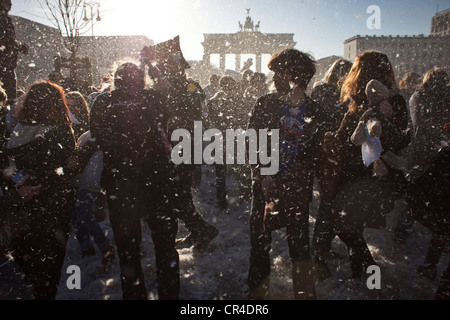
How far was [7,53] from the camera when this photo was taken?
492 cm

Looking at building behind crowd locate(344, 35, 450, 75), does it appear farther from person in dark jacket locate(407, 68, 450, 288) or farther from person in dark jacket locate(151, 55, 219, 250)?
person in dark jacket locate(151, 55, 219, 250)

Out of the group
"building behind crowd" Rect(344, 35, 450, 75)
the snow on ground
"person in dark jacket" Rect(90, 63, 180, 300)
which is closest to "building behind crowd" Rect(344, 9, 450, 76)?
"building behind crowd" Rect(344, 35, 450, 75)

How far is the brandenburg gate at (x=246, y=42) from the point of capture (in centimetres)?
4009

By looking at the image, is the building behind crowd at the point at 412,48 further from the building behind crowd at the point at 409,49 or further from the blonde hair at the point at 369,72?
the blonde hair at the point at 369,72

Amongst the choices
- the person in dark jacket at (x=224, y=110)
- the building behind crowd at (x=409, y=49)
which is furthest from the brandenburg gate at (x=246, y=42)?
the person in dark jacket at (x=224, y=110)

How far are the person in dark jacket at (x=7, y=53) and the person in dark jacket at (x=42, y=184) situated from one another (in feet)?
10.9

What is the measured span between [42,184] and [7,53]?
167 inches

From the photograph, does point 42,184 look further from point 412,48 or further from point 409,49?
point 412,48

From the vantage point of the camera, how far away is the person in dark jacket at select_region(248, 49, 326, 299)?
238 cm

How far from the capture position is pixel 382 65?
245 cm

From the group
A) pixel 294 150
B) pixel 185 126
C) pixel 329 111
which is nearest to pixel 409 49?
pixel 329 111
